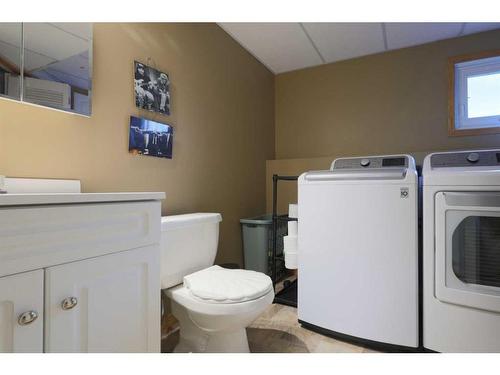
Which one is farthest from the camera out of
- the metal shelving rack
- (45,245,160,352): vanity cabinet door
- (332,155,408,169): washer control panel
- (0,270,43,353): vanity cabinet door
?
the metal shelving rack

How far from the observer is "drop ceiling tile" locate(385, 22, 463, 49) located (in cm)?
221

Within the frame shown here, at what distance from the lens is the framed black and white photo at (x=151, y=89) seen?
1555 millimetres

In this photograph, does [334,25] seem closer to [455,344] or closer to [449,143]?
[449,143]

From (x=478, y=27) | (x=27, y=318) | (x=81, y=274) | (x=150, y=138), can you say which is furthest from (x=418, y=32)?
(x=27, y=318)

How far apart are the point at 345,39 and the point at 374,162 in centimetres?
130

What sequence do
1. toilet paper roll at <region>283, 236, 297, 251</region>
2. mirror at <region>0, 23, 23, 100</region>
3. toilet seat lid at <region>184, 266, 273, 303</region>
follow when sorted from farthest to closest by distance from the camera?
toilet paper roll at <region>283, 236, 297, 251</region>, toilet seat lid at <region>184, 266, 273, 303</region>, mirror at <region>0, 23, 23, 100</region>

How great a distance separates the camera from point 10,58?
1072mm

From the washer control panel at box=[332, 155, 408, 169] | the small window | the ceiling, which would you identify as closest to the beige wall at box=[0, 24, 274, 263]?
the ceiling

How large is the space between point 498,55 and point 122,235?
307cm

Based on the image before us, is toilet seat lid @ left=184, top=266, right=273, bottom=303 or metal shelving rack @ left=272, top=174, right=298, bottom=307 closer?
toilet seat lid @ left=184, top=266, right=273, bottom=303

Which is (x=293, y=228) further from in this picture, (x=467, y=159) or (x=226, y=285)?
(x=467, y=159)

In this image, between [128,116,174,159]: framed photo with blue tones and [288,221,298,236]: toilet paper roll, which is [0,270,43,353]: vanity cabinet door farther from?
[288,221,298,236]: toilet paper roll

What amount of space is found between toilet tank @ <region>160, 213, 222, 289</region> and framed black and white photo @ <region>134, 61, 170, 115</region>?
677 millimetres
